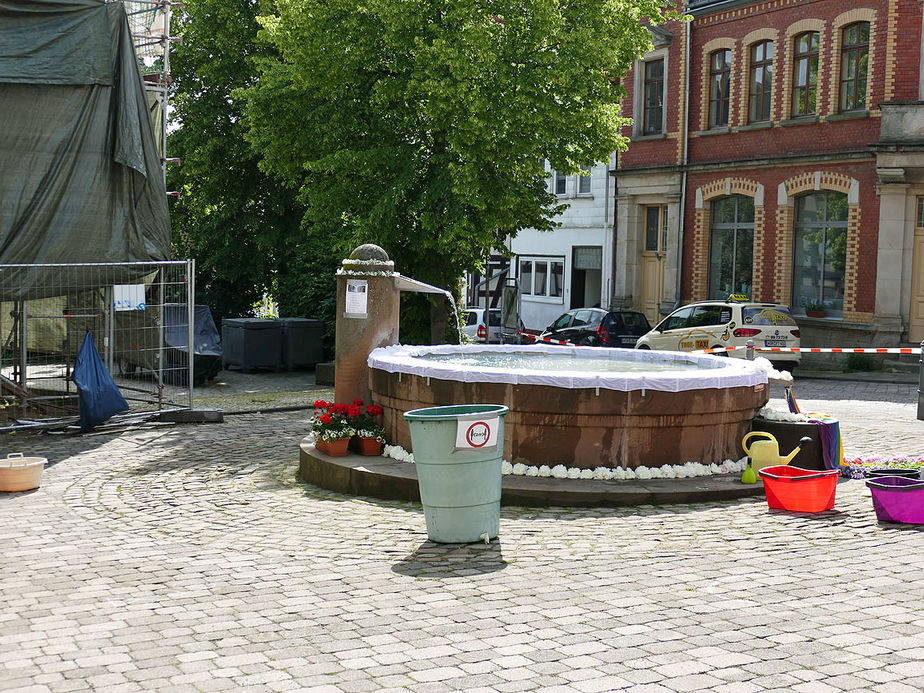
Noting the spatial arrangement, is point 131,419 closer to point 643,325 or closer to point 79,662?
point 79,662

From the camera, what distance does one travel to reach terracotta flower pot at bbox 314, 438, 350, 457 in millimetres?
11625

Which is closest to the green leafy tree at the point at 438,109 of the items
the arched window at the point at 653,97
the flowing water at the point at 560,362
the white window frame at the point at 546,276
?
the flowing water at the point at 560,362

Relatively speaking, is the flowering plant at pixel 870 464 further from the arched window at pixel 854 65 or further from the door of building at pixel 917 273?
the arched window at pixel 854 65

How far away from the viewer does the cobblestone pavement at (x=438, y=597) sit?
18.7 ft

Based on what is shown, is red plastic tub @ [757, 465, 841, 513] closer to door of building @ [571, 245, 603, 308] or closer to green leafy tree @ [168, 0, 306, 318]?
green leafy tree @ [168, 0, 306, 318]

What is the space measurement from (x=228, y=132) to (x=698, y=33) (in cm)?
1374

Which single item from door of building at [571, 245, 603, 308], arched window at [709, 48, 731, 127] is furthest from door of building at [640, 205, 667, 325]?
door of building at [571, 245, 603, 308]

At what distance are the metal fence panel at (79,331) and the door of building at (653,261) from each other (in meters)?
18.1

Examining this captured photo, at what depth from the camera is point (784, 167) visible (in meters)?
29.8

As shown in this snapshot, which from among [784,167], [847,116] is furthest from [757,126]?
[847,116]

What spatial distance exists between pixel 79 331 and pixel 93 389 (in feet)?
11.4

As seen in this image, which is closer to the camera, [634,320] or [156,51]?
[156,51]

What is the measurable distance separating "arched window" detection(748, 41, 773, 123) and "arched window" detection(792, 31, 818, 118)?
0.90 meters

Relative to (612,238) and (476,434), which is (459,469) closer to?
(476,434)
